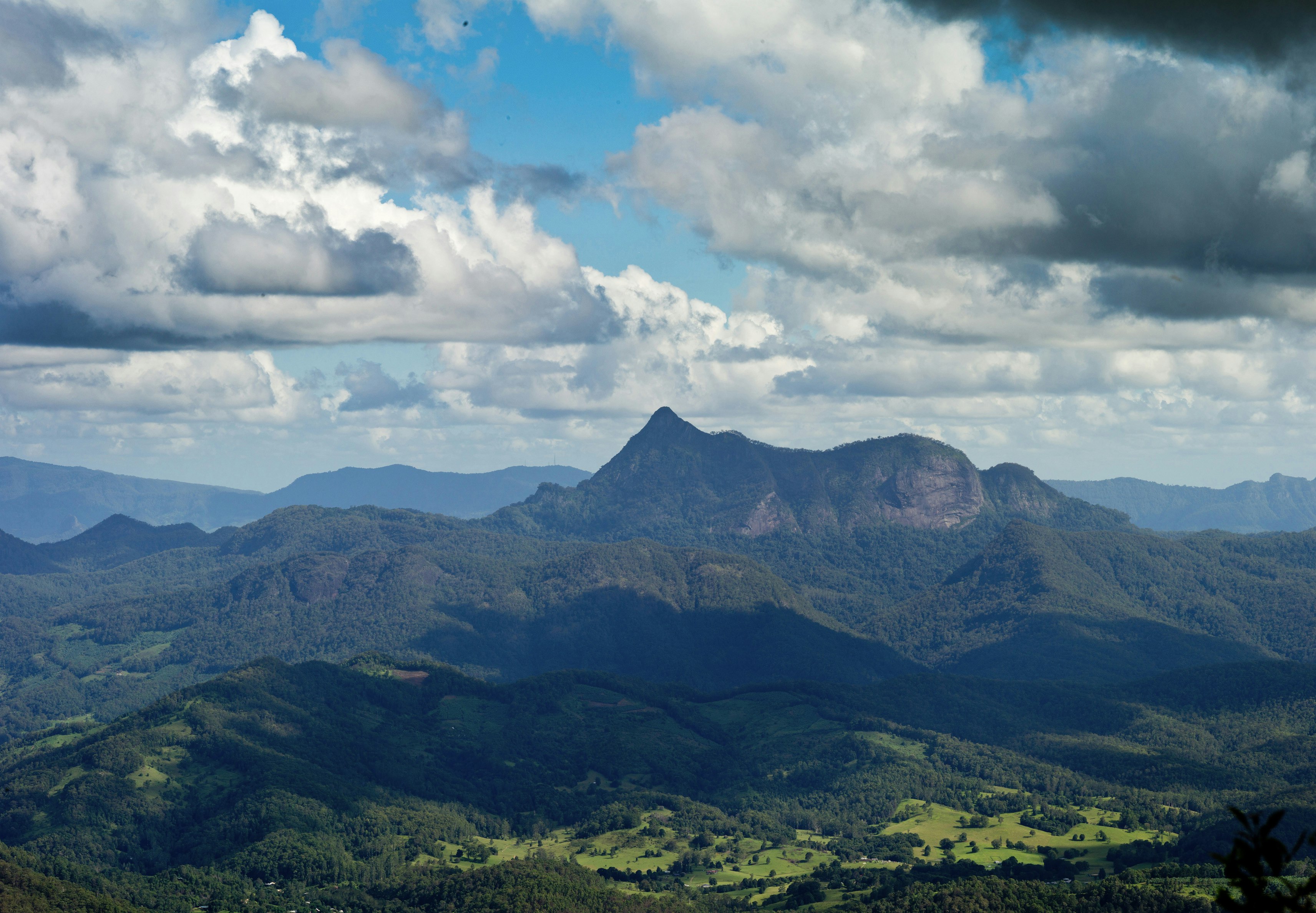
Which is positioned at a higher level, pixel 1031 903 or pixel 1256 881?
pixel 1256 881

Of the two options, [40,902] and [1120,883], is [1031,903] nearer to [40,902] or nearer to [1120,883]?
[1120,883]

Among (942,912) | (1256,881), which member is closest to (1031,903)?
(942,912)

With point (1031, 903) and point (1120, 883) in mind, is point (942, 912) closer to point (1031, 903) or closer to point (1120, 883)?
point (1031, 903)

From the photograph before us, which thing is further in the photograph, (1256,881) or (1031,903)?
(1031,903)

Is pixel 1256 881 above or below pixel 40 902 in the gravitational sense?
above

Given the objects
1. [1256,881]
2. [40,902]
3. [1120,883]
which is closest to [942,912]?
[1120,883]

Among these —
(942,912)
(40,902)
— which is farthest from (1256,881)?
(40,902)

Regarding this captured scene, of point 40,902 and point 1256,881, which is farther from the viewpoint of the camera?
point 40,902

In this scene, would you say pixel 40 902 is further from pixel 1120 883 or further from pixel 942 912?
pixel 1120 883
